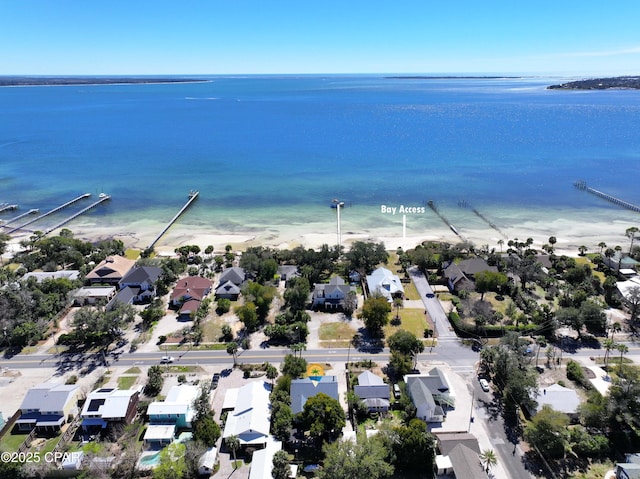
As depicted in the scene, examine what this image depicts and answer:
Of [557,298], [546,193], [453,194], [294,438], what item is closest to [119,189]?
[453,194]

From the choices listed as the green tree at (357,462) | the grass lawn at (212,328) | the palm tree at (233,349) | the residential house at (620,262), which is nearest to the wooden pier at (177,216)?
the grass lawn at (212,328)

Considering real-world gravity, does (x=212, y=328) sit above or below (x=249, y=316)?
below

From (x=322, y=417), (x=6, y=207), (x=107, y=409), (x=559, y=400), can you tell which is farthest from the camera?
(x=6, y=207)

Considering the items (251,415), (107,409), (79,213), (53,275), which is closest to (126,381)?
(107,409)

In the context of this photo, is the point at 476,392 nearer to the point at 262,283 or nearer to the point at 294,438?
the point at 294,438

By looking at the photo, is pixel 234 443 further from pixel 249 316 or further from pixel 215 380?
pixel 249 316

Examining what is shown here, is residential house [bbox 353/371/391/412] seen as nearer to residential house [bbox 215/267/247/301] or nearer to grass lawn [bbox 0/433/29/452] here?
residential house [bbox 215/267/247/301]
